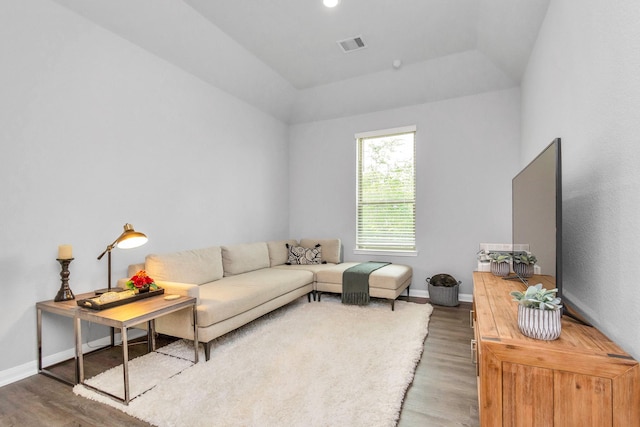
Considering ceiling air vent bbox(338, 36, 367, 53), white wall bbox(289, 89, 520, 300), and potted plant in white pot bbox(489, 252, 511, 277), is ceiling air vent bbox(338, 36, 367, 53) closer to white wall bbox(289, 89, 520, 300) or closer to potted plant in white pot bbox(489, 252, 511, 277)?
white wall bbox(289, 89, 520, 300)

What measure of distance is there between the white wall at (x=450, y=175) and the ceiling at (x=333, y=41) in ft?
0.93

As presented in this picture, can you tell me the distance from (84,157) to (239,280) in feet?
6.19

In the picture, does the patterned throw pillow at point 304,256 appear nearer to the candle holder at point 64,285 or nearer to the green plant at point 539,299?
the candle holder at point 64,285

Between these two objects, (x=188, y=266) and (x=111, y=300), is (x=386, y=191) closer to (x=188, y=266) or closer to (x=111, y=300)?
(x=188, y=266)

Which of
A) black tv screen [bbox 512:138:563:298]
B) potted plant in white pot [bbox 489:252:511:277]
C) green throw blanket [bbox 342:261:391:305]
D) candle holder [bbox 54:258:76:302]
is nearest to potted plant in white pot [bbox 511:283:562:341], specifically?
black tv screen [bbox 512:138:563:298]

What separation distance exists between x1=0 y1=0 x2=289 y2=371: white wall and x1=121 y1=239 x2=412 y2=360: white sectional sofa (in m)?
0.35

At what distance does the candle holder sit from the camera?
2.42 m

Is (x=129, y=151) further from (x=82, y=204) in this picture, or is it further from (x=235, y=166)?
(x=235, y=166)

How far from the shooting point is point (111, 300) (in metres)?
2.24

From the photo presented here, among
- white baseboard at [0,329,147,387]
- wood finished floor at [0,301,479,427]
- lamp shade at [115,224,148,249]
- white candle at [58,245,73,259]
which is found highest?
lamp shade at [115,224,148,249]

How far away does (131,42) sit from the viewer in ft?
9.97

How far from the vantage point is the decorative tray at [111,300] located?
2.15 metres

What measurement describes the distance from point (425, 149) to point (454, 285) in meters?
1.99

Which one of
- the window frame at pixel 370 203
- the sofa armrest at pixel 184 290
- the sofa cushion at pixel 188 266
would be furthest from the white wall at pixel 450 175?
the sofa armrest at pixel 184 290
